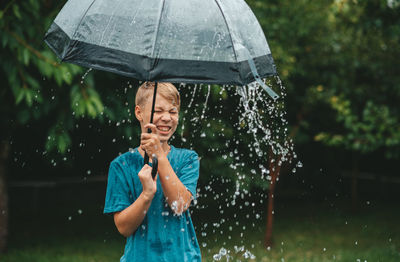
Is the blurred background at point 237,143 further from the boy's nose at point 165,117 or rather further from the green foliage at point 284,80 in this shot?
the boy's nose at point 165,117

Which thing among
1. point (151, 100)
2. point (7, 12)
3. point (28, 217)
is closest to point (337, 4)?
point (7, 12)

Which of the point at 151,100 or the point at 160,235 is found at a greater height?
the point at 151,100

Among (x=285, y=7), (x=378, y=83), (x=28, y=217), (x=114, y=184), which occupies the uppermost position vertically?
(x=285, y=7)

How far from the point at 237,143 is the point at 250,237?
238 centimetres

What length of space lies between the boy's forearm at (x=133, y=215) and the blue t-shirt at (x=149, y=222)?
49 millimetres

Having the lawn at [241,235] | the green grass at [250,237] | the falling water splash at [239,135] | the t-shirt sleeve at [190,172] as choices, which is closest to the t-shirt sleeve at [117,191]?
the t-shirt sleeve at [190,172]

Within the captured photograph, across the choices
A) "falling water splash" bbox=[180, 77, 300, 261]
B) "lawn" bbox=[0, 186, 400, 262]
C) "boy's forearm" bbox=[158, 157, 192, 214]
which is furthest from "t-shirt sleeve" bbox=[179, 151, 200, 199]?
"lawn" bbox=[0, 186, 400, 262]

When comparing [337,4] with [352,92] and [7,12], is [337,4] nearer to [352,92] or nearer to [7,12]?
[7,12]

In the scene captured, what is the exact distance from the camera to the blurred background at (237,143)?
5.90 m

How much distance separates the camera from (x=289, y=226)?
11.0m

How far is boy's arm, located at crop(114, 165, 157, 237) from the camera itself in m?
2.37

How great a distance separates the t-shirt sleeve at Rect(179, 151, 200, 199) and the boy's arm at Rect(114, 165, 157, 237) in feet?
0.87

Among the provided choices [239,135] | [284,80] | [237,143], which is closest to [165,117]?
[239,135]

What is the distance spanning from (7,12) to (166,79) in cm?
395
